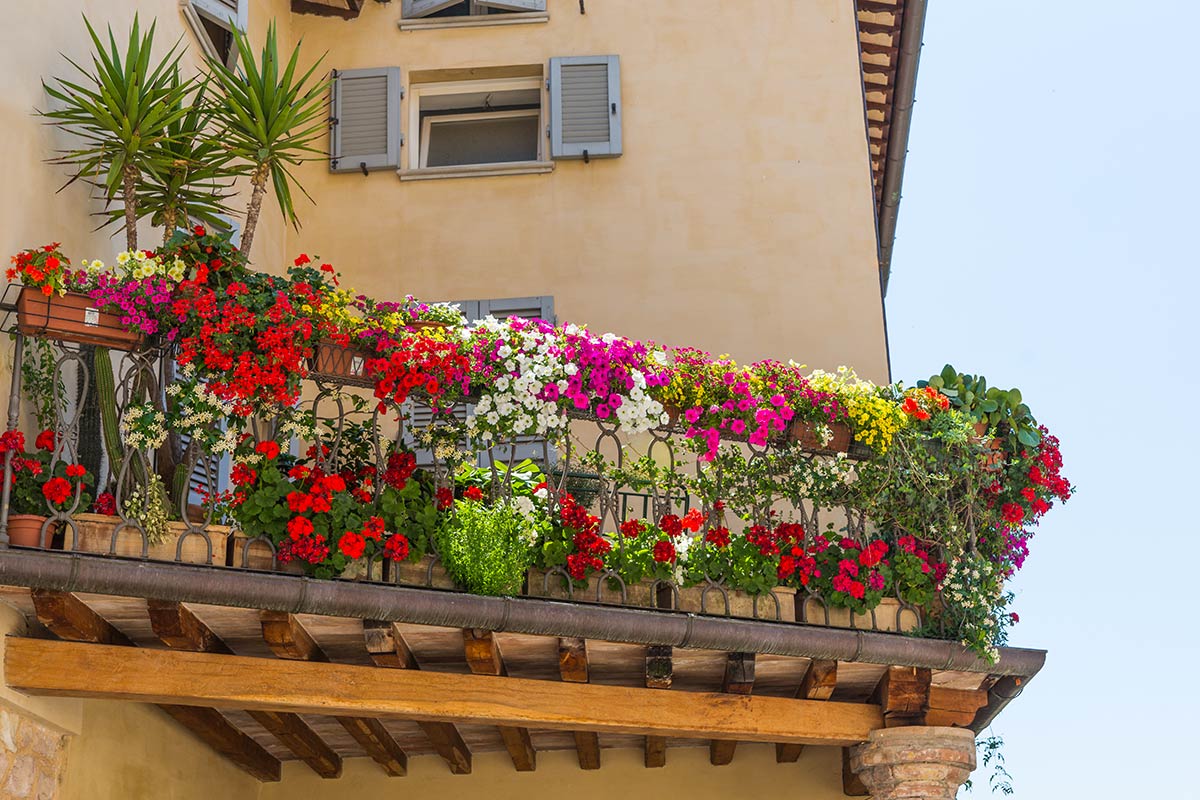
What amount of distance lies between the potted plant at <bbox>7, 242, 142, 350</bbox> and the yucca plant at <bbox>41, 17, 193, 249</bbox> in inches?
25.2

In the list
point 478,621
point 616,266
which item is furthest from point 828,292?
point 478,621

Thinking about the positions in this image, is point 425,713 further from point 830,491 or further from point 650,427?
point 830,491

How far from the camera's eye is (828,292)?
10500 mm

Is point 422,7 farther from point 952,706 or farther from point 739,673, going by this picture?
point 952,706

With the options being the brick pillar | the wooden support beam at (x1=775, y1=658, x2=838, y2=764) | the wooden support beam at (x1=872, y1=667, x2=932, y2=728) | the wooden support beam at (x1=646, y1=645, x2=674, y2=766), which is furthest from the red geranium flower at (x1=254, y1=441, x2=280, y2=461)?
the brick pillar

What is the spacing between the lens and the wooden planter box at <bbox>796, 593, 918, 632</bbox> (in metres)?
7.71

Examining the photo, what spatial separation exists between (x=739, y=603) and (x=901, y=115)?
6.33 metres

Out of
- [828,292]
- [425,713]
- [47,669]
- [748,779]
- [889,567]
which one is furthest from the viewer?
[828,292]

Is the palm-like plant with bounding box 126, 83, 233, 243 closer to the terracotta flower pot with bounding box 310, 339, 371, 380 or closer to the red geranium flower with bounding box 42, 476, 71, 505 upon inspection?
the terracotta flower pot with bounding box 310, 339, 371, 380

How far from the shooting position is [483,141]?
37.8 feet

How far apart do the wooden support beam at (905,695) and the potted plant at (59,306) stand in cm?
414

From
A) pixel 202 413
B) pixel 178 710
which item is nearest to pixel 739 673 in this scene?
pixel 202 413

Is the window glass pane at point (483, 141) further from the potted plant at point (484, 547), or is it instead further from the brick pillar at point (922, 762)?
the brick pillar at point (922, 762)

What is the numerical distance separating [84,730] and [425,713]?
1675mm
